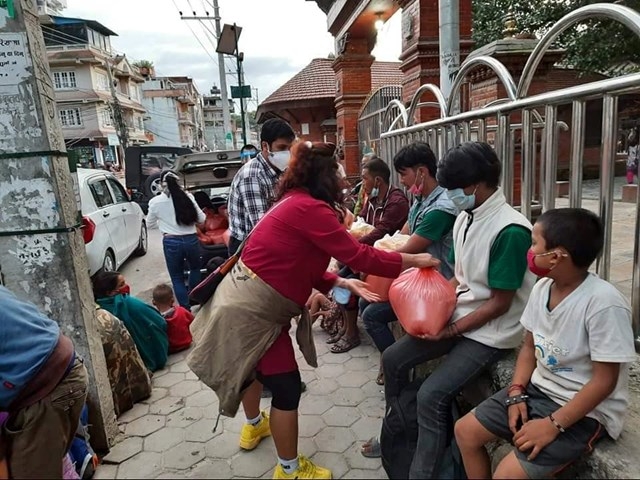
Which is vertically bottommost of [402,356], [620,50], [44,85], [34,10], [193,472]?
[193,472]

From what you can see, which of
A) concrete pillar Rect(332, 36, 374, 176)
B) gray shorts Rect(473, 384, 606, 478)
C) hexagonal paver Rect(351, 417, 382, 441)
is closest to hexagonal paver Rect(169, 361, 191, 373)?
hexagonal paver Rect(351, 417, 382, 441)

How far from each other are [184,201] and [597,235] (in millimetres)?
3915

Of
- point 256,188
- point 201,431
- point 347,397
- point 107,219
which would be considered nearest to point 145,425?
point 201,431

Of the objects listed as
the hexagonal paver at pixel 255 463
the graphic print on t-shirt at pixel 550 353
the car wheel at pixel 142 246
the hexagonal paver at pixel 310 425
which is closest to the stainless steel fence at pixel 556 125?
the graphic print on t-shirt at pixel 550 353

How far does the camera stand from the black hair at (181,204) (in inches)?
179

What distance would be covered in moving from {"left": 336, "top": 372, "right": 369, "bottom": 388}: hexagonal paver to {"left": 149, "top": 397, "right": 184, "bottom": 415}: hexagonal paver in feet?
3.79

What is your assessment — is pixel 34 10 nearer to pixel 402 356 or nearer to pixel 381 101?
pixel 402 356

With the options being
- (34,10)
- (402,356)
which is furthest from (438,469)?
(34,10)

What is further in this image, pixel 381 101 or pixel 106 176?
pixel 381 101

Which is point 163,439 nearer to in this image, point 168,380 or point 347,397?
point 168,380

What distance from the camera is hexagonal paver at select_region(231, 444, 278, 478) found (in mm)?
2350

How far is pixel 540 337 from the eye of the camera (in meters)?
1.55

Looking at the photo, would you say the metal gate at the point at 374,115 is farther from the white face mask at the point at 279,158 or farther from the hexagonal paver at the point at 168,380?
the hexagonal paver at the point at 168,380

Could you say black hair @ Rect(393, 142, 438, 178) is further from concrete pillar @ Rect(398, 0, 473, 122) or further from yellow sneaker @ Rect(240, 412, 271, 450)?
concrete pillar @ Rect(398, 0, 473, 122)
